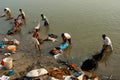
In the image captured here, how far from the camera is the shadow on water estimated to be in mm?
13334

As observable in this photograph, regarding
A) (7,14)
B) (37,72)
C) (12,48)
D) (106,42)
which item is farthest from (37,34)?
(7,14)

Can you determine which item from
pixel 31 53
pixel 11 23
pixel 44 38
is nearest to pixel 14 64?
pixel 31 53

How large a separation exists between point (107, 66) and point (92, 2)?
14.0m

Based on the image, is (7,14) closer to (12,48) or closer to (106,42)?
(12,48)

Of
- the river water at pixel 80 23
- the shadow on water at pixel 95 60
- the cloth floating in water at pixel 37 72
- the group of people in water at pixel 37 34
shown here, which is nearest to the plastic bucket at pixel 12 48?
the group of people in water at pixel 37 34

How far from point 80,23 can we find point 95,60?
7.16 m

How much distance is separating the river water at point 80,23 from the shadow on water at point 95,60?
26cm

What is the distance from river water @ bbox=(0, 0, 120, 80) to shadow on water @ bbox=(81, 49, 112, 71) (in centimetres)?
26

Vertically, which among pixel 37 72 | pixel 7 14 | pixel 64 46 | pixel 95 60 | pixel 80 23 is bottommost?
pixel 95 60

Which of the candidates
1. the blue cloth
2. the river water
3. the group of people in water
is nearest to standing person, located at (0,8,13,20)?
the group of people in water

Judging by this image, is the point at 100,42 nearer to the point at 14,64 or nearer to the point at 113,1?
the point at 14,64

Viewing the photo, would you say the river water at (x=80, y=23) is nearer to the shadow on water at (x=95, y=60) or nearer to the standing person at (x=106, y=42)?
the shadow on water at (x=95, y=60)

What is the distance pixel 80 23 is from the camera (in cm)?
2084

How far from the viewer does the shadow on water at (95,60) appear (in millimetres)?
13334
